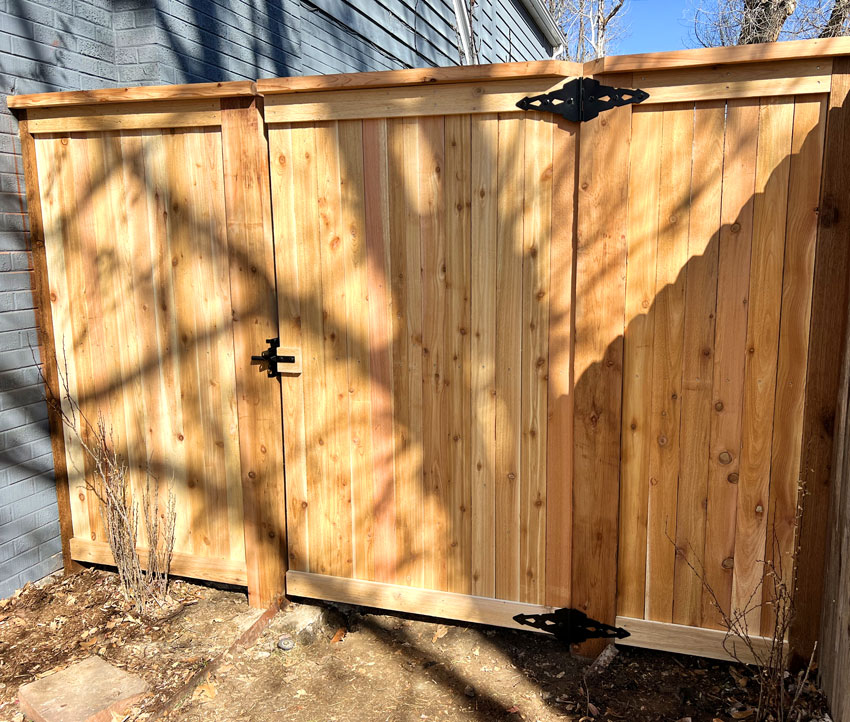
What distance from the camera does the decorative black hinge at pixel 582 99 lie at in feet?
8.73

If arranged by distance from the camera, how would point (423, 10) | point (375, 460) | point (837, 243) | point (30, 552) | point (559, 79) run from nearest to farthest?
point (837, 243) → point (559, 79) → point (375, 460) → point (30, 552) → point (423, 10)

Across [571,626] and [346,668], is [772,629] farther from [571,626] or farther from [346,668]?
[346,668]

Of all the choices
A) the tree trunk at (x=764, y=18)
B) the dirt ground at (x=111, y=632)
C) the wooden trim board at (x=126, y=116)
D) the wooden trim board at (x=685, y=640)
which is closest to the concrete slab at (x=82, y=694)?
the dirt ground at (x=111, y=632)

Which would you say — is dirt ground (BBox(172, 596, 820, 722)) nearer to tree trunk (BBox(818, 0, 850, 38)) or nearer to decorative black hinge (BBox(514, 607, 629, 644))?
decorative black hinge (BBox(514, 607, 629, 644))

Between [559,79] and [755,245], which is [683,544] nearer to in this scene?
[755,245]

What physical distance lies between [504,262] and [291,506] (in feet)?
5.10

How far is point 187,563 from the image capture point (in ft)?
11.9

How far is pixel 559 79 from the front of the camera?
2713mm

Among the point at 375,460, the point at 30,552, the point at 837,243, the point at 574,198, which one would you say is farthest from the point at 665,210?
the point at 30,552

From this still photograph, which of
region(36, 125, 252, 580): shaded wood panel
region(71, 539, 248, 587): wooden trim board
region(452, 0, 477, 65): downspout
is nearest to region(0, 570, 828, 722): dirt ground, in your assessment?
region(71, 539, 248, 587): wooden trim board

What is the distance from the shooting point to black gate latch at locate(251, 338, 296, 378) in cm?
327

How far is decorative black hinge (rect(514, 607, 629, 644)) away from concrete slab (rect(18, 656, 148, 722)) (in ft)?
5.38

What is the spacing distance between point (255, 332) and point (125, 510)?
111 centimetres

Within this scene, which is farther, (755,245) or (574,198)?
(574,198)
